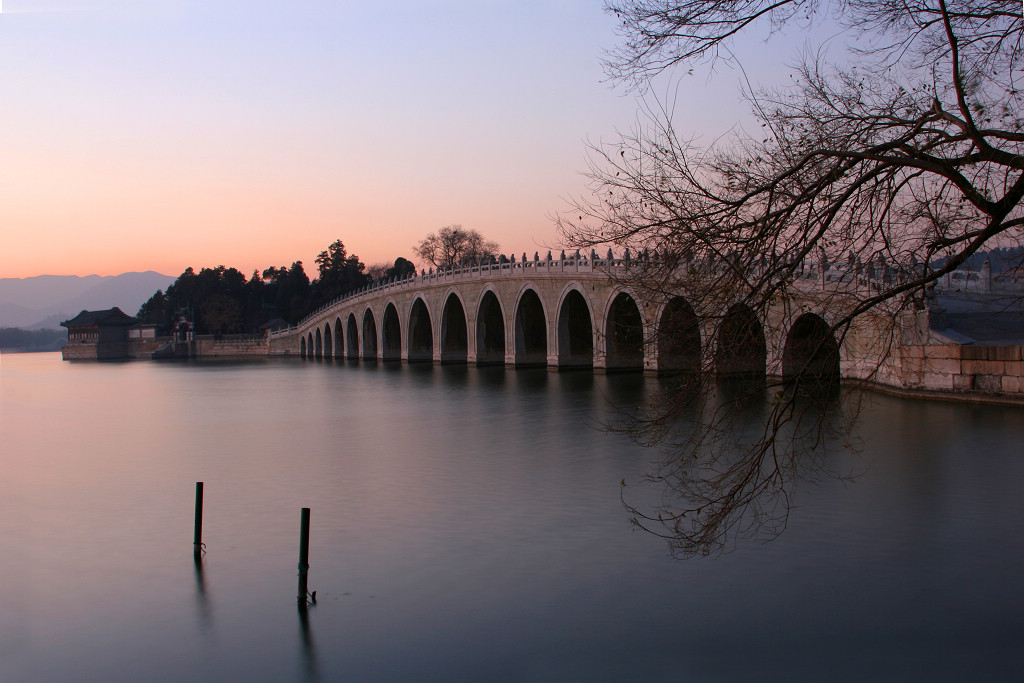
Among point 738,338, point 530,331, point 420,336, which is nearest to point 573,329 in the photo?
point 530,331

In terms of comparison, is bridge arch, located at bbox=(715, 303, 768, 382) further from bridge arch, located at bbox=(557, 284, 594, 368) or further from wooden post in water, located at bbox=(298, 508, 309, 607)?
bridge arch, located at bbox=(557, 284, 594, 368)

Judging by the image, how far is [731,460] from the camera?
1555cm

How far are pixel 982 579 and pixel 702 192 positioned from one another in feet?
20.0

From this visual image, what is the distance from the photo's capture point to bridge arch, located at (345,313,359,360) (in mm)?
67506

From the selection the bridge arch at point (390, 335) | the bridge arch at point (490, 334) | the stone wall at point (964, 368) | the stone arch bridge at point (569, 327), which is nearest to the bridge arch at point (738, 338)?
the stone arch bridge at point (569, 327)

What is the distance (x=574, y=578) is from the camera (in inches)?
367

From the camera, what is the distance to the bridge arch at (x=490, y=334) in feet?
150

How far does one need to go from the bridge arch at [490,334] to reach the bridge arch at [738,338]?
130ft

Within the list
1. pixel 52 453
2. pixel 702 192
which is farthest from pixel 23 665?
pixel 52 453

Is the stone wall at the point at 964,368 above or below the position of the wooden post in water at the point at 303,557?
above

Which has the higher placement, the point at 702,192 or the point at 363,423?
the point at 702,192

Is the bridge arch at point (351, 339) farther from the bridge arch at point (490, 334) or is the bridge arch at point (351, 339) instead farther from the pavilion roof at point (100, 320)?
Result: the pavilion roof at point (100, 320)

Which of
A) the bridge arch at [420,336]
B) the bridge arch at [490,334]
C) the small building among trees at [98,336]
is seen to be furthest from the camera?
the small building among trees at [98,336]

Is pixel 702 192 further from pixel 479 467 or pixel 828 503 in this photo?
pixel 479 467
